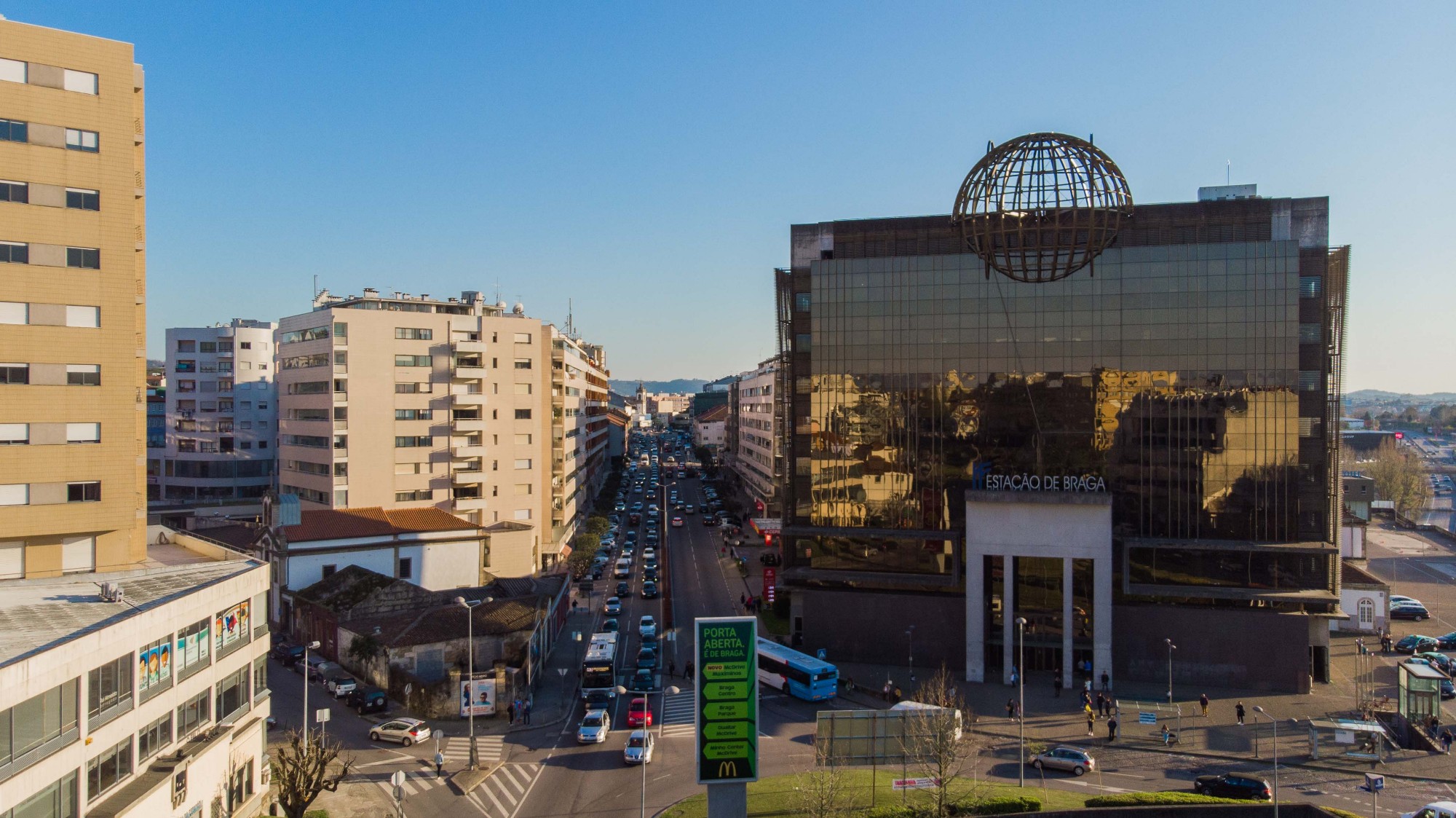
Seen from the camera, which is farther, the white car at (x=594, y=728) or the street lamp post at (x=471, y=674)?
the white car at (x=594, y=728)

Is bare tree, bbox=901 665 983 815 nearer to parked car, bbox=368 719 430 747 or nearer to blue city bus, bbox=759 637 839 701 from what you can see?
blue city bus, bbox=759 637 839 701

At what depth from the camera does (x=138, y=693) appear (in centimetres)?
2775

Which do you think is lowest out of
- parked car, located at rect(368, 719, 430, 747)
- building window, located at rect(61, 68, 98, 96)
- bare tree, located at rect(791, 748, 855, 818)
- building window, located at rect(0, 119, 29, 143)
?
parked car, located at rect(368, 719, 430, 747)

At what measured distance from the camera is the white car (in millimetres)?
44688

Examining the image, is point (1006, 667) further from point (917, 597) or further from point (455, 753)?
point (455, 753)

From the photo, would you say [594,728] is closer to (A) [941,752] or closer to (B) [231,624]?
(B) [231,624]

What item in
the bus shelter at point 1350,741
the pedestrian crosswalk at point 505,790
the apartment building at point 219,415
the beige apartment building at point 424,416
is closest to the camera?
the pedestrian crosswalk at point 505,790

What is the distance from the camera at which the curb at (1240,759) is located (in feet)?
133

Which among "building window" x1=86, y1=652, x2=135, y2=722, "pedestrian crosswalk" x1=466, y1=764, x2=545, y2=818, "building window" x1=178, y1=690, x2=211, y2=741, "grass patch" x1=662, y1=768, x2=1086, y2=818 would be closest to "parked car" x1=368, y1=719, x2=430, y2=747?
"pedestrian crosswalk" x1=466, y1=764, x2=545, y2=818

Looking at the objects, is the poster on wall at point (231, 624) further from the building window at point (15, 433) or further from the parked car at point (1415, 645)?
the parked car at point (1415, 645)

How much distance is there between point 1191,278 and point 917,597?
27129 mm

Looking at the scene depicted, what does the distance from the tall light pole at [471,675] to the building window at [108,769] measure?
1574 centimetres

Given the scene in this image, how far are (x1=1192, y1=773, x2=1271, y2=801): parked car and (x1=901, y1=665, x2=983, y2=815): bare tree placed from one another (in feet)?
32.1

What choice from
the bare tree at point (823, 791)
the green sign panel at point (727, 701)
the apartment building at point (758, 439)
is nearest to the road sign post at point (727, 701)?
the green sign panel at point (727, 701)
